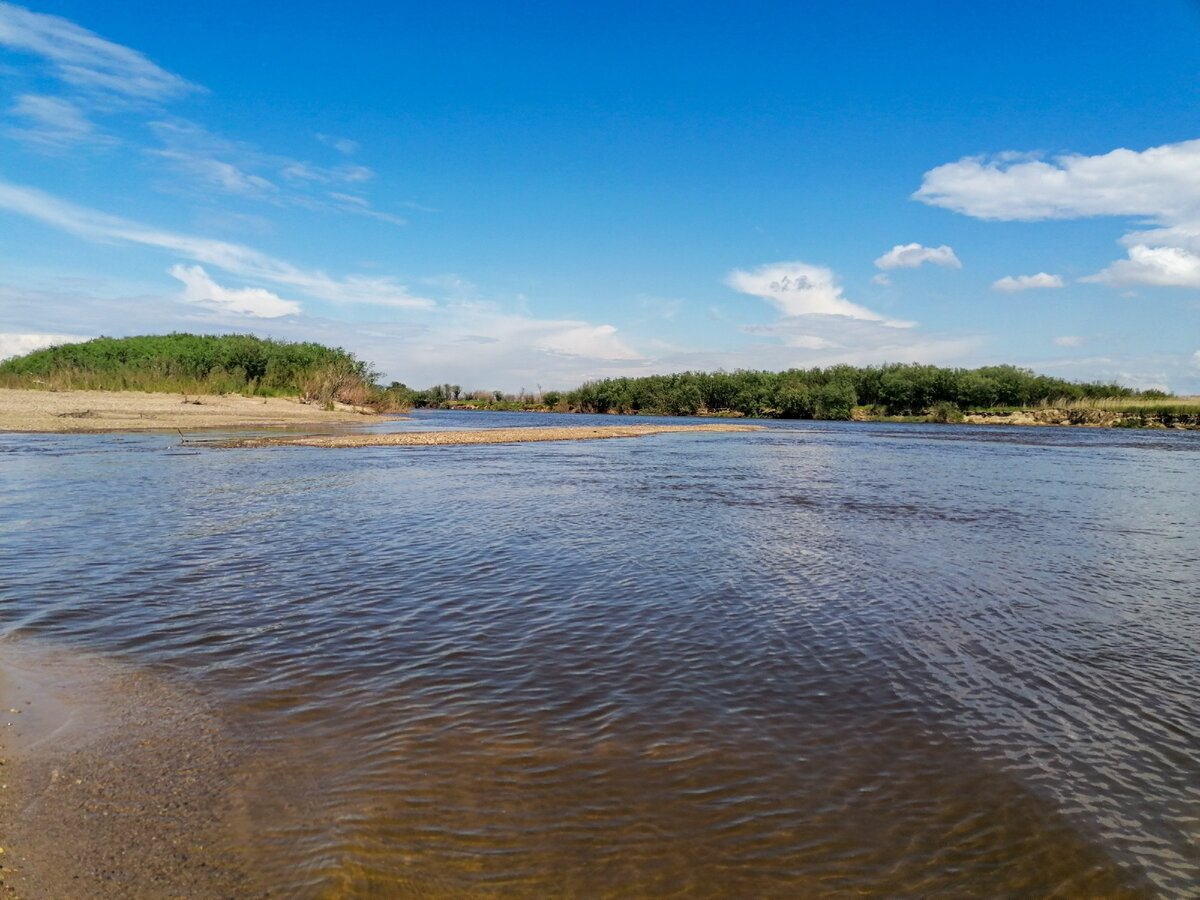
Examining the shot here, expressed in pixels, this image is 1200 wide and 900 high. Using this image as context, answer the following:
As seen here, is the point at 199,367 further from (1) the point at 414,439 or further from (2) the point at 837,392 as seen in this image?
(2) the point at 837,392

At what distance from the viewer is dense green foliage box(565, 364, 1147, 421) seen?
103 m

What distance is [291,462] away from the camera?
25.8 meters

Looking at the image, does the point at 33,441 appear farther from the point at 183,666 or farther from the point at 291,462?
the point at 183,666

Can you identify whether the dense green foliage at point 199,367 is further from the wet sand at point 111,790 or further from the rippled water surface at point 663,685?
the wet sand at point 111,790

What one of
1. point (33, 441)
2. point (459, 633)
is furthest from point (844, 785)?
point (33, 441)

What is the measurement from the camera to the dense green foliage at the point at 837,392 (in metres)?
103

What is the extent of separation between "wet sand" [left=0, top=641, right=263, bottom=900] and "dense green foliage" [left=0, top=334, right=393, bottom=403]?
6066cm

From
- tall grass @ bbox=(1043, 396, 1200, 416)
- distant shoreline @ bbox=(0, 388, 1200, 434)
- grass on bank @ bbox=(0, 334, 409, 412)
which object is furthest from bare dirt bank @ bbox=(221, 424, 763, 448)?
tall grass @ bbox=(1043, 396, 1200, 416)

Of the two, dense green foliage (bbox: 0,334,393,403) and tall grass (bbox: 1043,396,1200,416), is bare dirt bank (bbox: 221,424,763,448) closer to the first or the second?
dense green foliage (bbox: 0,334,393,403)

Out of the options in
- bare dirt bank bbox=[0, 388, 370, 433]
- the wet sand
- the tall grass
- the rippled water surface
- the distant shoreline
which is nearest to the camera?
the wet sand

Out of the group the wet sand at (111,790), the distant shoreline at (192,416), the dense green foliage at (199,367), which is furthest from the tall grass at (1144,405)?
the wet sand at (111,790)

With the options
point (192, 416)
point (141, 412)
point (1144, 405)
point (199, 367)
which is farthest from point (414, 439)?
point (1144, 405)

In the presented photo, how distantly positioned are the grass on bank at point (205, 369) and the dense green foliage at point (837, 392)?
5427 centimetres

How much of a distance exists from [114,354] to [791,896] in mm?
100393
